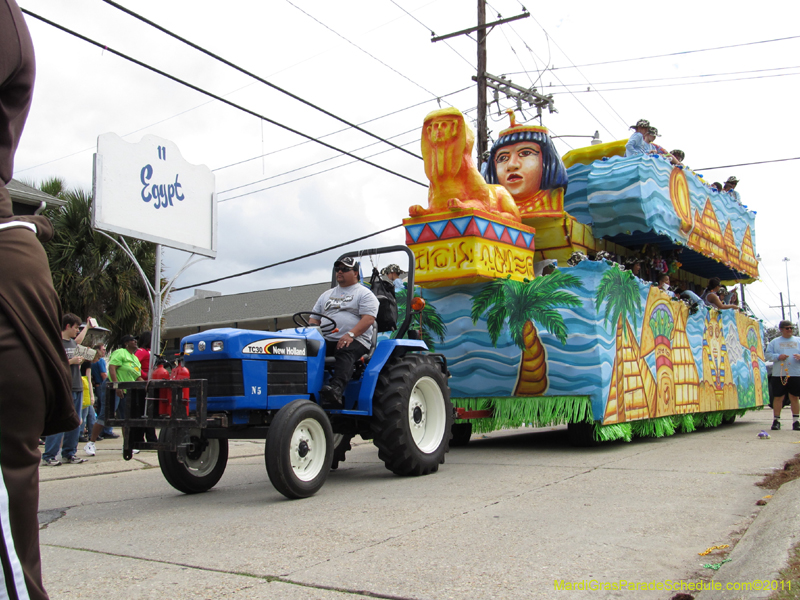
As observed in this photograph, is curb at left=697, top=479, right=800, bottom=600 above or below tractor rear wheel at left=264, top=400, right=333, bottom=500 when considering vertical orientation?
below

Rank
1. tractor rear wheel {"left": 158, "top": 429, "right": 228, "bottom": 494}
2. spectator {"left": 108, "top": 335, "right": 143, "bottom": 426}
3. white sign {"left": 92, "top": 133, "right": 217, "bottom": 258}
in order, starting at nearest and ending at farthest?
tractor rear wheel {"left": 158, "top": 429, "right": 228, "bottom": 494}
spectator {"left": 108, "top": 335, "right": 143, "bottom": 426}
white sign {"left": 92, "top": 133, "right": 217, "bottom": 258}

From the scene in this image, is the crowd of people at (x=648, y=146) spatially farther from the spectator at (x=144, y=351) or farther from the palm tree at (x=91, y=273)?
the palm tree at (x=91, y=273)

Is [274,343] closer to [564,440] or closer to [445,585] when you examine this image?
[445,585]

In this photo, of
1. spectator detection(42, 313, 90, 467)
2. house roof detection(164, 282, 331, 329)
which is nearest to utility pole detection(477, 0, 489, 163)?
spectator detection(42, 313, 90, 467)

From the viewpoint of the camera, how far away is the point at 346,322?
6.35m

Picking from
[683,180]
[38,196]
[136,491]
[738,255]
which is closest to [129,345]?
[136,491]

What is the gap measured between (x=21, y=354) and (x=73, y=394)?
264 inches

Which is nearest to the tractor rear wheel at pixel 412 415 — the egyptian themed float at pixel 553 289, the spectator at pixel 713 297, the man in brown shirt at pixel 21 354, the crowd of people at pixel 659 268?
the egyptian themed float at pixel 553 289

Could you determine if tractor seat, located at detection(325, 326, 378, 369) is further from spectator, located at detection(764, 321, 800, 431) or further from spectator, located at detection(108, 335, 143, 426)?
spectator, located at detection(764, 321, 800, 431)

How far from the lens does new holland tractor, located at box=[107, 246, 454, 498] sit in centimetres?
512

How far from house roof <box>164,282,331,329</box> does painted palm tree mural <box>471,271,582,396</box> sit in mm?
18659

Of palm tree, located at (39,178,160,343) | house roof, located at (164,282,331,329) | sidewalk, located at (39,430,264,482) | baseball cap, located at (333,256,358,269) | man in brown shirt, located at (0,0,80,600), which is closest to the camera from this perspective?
man in brown shirt, located at (0,0,80,600)

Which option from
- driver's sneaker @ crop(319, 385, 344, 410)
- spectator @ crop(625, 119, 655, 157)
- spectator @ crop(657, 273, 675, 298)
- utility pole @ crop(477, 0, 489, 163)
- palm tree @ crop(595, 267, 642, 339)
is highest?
utility pole @ crop(477, 0, 489, 163)

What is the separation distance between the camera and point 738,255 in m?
13.7
